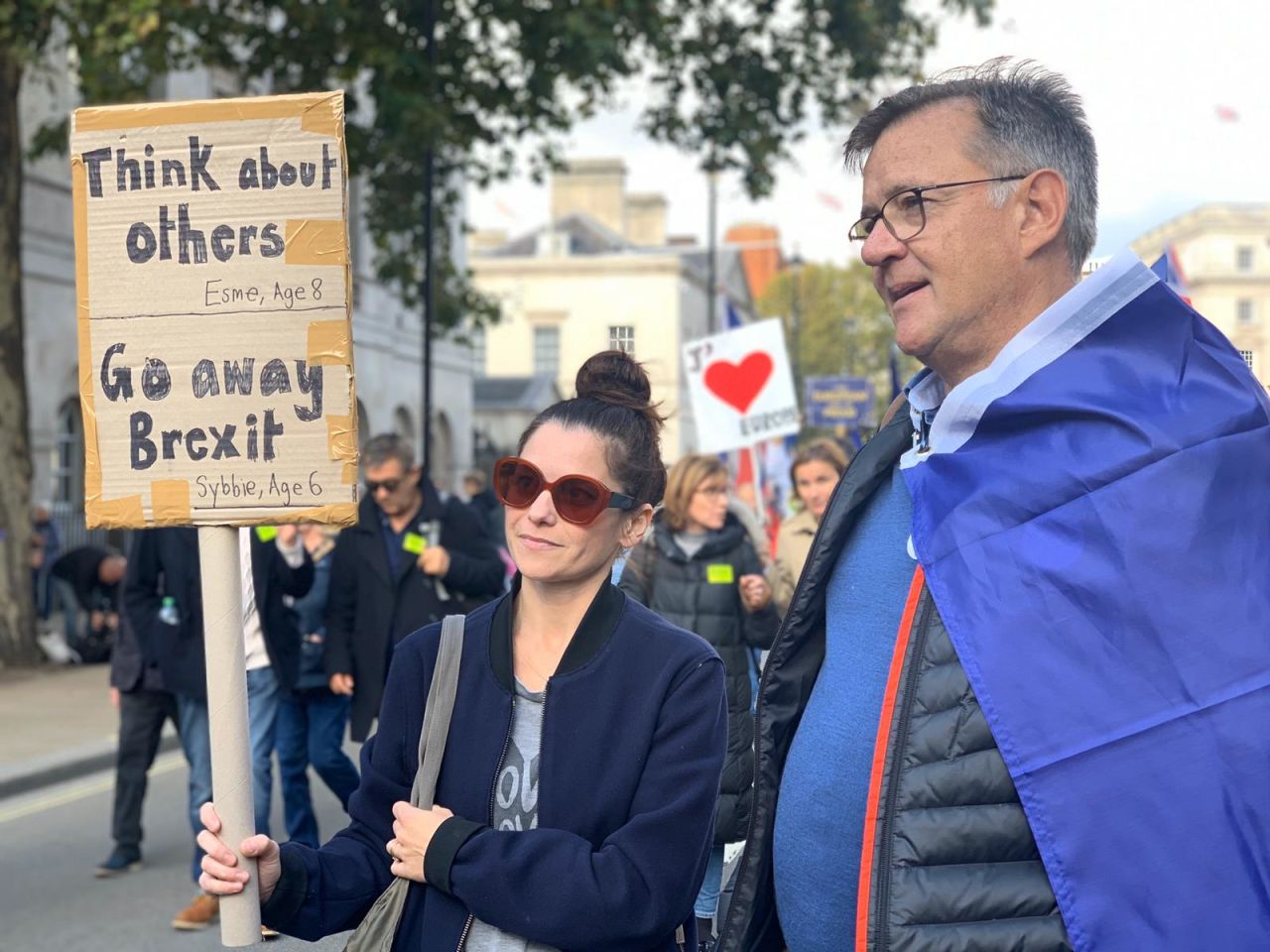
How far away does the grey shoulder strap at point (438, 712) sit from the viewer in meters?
2.48

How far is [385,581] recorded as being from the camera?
7.37 metres

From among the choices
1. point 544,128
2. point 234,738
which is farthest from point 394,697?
point 544,128

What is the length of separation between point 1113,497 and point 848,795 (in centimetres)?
55

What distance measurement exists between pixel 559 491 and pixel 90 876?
230 inches

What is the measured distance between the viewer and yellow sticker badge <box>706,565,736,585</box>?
6172mm

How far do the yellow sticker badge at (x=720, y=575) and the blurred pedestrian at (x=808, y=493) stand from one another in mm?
1033

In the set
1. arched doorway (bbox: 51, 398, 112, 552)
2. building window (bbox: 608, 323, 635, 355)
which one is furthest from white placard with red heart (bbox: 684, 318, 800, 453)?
arched doorway (bbox: 51, 398, 112, 552)

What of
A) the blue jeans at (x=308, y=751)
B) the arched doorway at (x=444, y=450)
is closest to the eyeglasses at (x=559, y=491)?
the blue jeans at (x=308, y=751)

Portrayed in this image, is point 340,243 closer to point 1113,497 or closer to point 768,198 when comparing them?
point 1113,497

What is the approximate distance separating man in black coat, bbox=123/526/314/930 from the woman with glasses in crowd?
1799 millimetres

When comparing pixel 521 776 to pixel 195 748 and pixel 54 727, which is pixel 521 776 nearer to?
pixel 195 748

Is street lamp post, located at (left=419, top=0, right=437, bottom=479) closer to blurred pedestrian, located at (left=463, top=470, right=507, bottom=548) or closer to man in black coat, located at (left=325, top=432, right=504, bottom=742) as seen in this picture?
blurred pedestrian, located at (left=463, top=470, right=507, bottom=548)

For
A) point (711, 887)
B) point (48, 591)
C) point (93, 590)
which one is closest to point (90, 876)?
point (711, 887)

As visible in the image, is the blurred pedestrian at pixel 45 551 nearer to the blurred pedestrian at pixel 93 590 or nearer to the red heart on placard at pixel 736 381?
the blurred pedestrian at pixel 93 590
